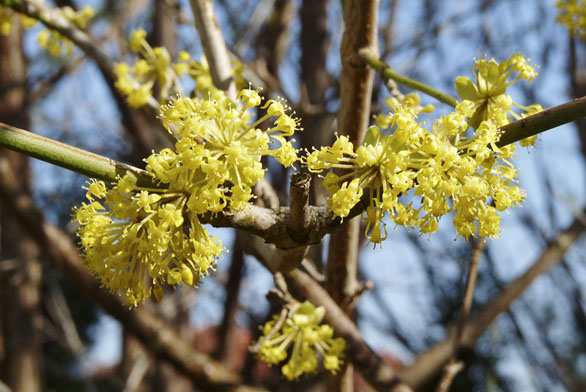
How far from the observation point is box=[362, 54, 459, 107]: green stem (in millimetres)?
1381

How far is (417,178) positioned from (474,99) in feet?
1.19

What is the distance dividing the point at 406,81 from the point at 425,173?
18.6 inches

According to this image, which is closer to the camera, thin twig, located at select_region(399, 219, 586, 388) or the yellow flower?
the yellow flower

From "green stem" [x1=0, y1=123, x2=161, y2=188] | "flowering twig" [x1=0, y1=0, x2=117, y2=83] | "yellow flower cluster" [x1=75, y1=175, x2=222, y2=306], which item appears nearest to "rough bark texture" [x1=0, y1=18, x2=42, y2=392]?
"flowering twig" [x1=0, y1=0, x2=117, y2=83]

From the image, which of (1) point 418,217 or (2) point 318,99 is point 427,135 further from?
(2) point 318,99

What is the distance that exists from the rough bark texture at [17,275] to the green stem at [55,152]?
3.44m

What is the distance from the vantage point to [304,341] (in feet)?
5.82

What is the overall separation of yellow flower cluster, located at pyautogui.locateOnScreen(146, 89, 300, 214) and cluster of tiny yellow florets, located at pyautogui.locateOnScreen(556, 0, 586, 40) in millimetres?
1884

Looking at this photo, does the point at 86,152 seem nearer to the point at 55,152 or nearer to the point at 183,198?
the point at 55,152

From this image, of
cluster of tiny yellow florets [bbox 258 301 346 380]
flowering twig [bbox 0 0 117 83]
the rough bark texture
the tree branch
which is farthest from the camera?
the rough bark texture

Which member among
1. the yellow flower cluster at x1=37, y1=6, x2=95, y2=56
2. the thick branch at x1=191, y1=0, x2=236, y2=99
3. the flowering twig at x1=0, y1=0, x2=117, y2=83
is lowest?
the thick branch at x1=191, y1=0, x2=236, y2=99

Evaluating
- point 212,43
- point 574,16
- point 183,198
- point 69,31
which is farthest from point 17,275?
point 574,16

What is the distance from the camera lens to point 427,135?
1130mm

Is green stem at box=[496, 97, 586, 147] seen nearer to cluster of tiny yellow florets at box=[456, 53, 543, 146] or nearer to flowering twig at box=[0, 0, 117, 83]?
cluster of tiny yellow florets at box=[456, 53, 543, 146]
